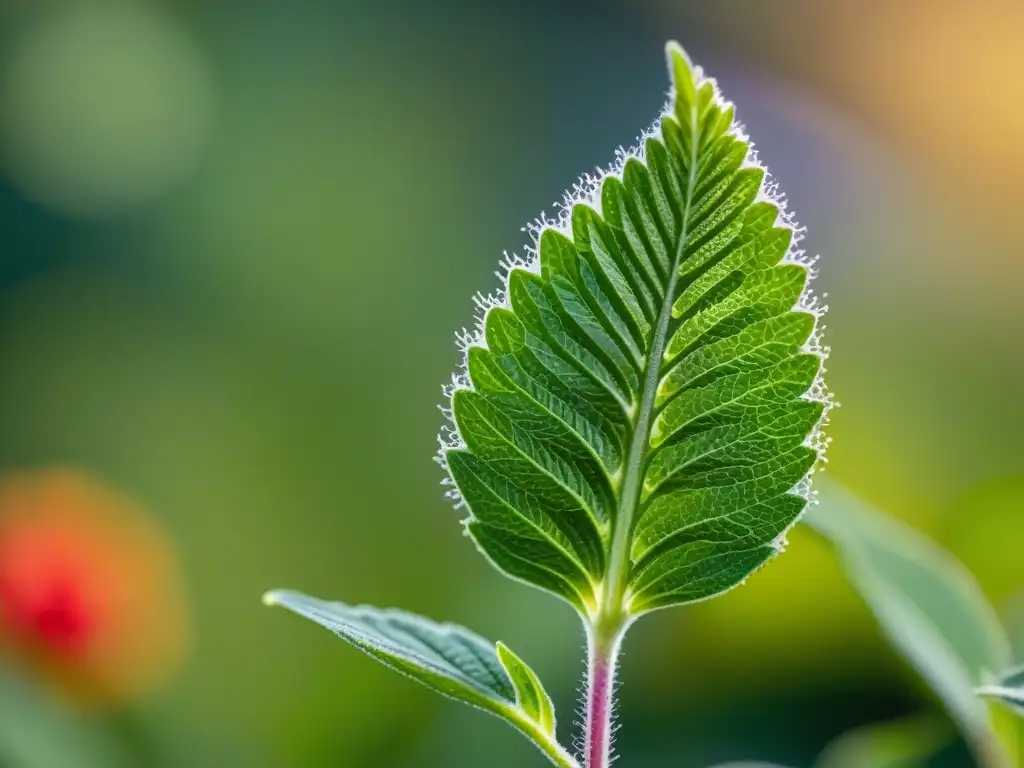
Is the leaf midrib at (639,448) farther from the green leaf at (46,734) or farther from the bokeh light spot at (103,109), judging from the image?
the bokeh light spot at (103,109)

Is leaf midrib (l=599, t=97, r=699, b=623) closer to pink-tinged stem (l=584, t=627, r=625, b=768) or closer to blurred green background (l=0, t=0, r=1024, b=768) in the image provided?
pink-tinged stem (l=584, t=627, r=625, b=768)

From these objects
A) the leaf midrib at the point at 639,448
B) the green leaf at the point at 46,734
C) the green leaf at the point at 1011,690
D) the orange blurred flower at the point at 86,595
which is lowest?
the green leaf at the point at 1011,690

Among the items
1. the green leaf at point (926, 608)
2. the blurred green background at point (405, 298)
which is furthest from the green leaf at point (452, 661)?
the blurred green background at point (405, 298)

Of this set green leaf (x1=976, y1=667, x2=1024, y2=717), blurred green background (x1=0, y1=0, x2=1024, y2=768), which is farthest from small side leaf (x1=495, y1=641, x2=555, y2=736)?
blurred green background (x1=0, y1=0, x2=1024, y2=768)

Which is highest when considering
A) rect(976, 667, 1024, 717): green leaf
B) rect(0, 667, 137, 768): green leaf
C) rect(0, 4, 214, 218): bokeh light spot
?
rect(0, 4, 214, 218): bokeh light spot

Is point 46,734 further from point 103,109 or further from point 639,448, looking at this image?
point 103,109

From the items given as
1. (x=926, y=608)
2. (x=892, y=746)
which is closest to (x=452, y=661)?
(x=926, y=608)
